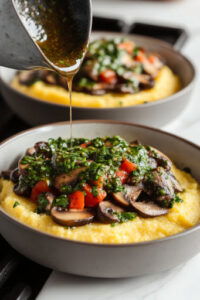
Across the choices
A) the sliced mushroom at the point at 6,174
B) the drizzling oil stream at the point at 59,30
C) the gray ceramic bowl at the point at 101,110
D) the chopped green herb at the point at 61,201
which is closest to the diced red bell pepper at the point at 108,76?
the gray ceramic bowl at the point at 101,110

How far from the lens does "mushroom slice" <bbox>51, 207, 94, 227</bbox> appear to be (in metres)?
2.53

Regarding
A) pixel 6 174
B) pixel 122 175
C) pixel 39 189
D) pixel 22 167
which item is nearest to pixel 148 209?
pixel 122 175

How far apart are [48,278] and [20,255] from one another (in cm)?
26

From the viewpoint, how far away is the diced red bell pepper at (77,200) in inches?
103

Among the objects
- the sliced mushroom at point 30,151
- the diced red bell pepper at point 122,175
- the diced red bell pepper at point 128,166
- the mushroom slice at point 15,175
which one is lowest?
the mushroom slice at point 15,175

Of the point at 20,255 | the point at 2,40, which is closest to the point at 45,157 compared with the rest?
the point at 20,255

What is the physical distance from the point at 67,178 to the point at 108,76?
1.70 meters

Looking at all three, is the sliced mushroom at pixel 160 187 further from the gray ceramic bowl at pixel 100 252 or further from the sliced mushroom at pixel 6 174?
the sliced mushroom at pixel 6 174

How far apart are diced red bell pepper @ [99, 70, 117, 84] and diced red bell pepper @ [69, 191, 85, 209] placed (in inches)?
69.1

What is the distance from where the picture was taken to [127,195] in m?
2.70

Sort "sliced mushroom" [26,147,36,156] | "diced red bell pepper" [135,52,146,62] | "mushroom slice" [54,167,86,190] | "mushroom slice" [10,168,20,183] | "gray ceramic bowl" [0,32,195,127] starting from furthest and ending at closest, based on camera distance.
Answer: "diced red bell pepper" [135,52,146,62]
"gray ceramic bowl" [0,32,195,127]
"sliced mushroom" [26,147,36,156]
"mushroom slice" [10,168,20,183]
"mushroom slice" [54,167,86,190]

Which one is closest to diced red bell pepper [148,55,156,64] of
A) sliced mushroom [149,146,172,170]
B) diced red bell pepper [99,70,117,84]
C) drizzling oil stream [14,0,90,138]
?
diced red bell pepper [99,70,117,84]

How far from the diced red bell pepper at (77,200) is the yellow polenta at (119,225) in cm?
12

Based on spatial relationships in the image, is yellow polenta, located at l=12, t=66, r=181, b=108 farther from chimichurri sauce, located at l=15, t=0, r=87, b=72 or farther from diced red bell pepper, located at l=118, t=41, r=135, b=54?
chimichurri sauce, located at l=15, t=0, r=87, b=72
